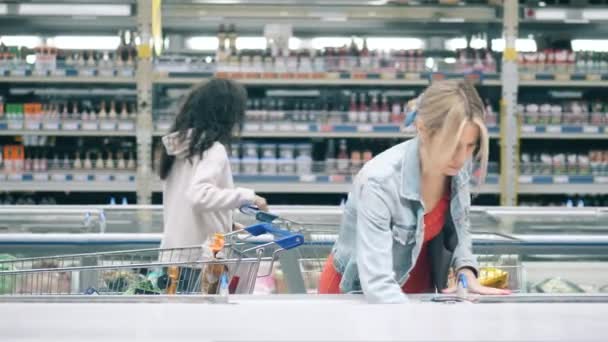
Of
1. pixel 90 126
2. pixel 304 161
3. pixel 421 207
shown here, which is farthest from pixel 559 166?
pixel 421 207

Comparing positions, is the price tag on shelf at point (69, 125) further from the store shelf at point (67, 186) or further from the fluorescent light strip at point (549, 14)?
the fluorescent light strip at point (549, 14)

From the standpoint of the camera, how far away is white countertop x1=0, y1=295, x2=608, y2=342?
146 cm

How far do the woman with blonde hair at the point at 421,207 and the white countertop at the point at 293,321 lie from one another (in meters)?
0.15

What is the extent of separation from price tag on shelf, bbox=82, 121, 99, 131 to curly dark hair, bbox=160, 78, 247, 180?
3.26 metres

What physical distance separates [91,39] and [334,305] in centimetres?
576

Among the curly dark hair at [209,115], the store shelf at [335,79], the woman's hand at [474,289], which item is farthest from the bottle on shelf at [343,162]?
the woman's hand at [474,289]

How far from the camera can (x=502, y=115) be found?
655cm

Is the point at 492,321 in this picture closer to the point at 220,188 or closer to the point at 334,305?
the point at 334,305

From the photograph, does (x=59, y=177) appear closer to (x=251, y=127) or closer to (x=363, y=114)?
(x=251, y=127)

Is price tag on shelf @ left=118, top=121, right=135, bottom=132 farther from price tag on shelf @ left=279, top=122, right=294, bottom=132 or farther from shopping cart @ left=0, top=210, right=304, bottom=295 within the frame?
shopping cart @ left=0, top=210, right=304, bottom=295

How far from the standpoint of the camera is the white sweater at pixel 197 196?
3.07 meters

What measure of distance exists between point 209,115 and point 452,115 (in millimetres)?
1531

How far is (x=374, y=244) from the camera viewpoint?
1.90m

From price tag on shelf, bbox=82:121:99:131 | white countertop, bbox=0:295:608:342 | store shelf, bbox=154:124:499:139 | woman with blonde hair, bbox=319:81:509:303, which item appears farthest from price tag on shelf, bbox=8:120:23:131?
white countertop, bbox=0:295:608:342
